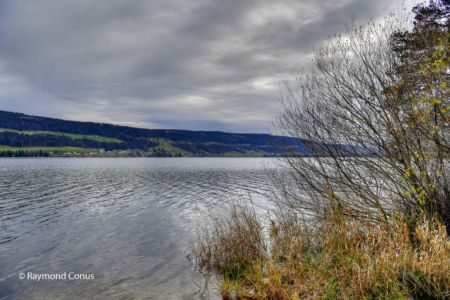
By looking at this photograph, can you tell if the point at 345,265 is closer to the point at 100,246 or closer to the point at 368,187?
the point at 368,187

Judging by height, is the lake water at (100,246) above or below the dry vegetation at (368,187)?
below

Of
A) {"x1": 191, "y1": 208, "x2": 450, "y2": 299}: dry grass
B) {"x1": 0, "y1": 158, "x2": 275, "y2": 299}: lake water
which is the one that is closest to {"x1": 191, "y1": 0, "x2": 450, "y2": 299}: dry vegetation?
{"x1": 191, "y1": 208, "x2": 450, "y2": 299}: dry grass

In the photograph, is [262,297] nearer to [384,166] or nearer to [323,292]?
[323,292]

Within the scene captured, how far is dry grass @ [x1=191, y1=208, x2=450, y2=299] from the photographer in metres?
7.09

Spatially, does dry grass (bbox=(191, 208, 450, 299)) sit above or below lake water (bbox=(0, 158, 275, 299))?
above


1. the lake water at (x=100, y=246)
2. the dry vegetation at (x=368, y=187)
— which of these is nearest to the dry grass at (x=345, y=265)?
the dry vegetation at (x=368, y=187)

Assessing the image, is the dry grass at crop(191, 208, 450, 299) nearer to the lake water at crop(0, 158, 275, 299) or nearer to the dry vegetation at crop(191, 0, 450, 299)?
the dry vegetation at crop(191, 0, 450, 299)

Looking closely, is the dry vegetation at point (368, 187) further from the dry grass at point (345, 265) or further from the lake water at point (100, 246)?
the lake water at point (100, 246)

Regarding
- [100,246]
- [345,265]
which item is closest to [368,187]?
[345,265]

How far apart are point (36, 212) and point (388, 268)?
26.2 metres

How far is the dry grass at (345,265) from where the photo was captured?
7086mm

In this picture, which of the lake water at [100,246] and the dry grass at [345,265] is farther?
the lake water at [100,246]

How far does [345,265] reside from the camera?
877 centimetres

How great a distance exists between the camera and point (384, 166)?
11.6 metres
